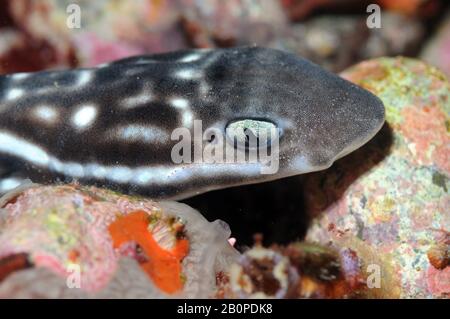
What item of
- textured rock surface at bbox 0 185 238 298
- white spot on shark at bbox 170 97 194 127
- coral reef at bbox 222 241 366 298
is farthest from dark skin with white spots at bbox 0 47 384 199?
coral reef at bbox 222 241 366 298

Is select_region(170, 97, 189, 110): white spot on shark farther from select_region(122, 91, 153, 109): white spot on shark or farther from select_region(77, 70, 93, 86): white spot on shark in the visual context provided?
select_region(77, 70, 93, 86): white spot on shark

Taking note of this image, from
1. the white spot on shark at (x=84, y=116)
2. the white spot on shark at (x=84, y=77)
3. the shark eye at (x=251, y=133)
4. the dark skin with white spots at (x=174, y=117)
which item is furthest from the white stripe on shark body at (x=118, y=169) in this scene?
the white spot on shark at (x=84, y=77)

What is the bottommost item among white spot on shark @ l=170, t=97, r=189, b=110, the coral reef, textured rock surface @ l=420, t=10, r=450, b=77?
textured rock surface @ l=420, t=10, r=450, b=77

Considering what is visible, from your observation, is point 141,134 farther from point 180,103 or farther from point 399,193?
point 399,193

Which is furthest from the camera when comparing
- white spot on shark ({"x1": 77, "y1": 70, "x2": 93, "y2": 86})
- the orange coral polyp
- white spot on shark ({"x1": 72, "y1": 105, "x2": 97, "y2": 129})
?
white spot on shark ({"x1": 77, "y1": 70, "x2": 93, "y2": 86})

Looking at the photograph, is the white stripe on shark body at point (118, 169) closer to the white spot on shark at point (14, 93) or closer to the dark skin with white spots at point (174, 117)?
the dark skin with white spots at point (174, 117)

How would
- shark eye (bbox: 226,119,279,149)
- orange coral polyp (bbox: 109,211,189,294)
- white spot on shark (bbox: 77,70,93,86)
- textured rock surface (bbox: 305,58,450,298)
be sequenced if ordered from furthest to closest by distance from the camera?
white spot on shark (bbox: 77,70,93,86), textured rock surface (bbox: 305,58,450,298), shark eye (bbox: 226,119,279,149), orange coral polyp (bbox: 109,211,189,294)
